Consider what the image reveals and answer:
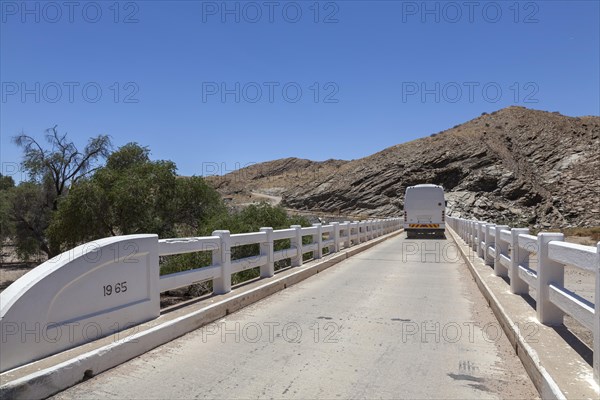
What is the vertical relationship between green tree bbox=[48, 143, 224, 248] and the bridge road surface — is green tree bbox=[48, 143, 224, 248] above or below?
above

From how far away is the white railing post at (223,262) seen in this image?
802cm

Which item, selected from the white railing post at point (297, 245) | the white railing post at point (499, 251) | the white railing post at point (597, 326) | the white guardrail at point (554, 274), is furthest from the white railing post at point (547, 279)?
the white railing post at point (297, 245)

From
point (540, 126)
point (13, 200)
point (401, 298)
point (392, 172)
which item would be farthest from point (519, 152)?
point (401, 298)

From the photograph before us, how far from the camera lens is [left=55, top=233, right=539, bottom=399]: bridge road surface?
446 centimetres

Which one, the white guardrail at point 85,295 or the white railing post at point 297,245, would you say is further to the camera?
the white railing post at point 297,245

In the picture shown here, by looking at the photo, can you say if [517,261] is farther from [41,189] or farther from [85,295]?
[41,189]

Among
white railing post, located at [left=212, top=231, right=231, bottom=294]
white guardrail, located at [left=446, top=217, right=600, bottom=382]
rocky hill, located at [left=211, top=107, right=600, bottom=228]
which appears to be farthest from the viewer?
rocky hill, located at [left=211, top=107, right=600, bottom=228]

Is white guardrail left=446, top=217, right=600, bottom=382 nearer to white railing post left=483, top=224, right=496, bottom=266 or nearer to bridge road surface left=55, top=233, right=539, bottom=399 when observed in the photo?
bridge road surface left=55, top=233, right=539, bottom=399

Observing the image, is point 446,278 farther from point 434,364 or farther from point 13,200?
point 13,200

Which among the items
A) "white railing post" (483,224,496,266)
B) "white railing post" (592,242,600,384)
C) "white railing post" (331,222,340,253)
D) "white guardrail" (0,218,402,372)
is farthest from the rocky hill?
"white railing post" (592,242,600,384)

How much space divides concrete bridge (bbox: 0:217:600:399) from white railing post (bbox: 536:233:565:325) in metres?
0.02

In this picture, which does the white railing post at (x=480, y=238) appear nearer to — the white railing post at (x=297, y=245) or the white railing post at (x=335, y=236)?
the white railing post at (x=335, y=236)

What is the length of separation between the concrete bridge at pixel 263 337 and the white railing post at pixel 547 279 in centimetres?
2

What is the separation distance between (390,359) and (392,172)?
6923 centimetres
